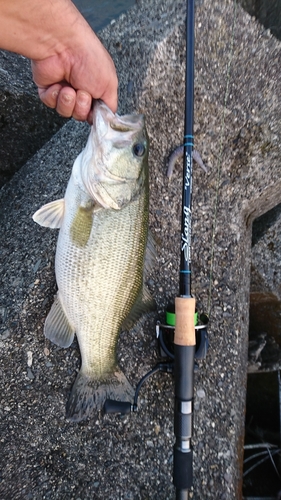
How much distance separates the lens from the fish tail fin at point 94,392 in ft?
6.81

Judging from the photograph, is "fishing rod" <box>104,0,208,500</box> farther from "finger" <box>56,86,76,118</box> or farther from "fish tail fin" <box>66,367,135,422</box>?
"finger" <box>56,86,76,118</box>

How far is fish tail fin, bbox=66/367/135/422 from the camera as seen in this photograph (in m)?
2.08

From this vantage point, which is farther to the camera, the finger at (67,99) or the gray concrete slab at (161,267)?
the gray concrete slab at (161,267)

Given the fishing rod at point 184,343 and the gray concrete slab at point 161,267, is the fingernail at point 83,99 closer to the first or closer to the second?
the gray concrete slab at point 161,267

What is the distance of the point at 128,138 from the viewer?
191cm

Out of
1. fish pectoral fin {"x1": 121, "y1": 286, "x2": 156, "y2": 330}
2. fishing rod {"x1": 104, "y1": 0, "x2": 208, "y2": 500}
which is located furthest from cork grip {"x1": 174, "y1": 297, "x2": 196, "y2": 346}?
fish pectoral fin {"x1": 121, "y1": 286, "x2": 156, "y2": 330}

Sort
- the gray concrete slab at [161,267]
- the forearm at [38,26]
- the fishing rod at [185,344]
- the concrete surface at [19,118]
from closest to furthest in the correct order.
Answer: the forearm at [38,26] → the fishing rod at [185,344] → the gray concrete slab at [161,267] → the concrete surface at [19,118]

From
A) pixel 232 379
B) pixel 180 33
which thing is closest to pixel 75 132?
pixel 180 33

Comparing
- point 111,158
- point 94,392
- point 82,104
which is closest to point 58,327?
point 94,392

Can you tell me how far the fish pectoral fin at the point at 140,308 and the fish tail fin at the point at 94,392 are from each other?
285mm

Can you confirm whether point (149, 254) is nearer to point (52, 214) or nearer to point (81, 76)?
point (52, 214)

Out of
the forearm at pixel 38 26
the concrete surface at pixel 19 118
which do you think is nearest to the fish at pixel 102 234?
the forearm at pixel 38 26

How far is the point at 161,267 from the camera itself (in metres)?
2.36

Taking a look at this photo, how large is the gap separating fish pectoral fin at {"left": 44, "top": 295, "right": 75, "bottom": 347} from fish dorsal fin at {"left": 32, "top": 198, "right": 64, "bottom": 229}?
446mm
